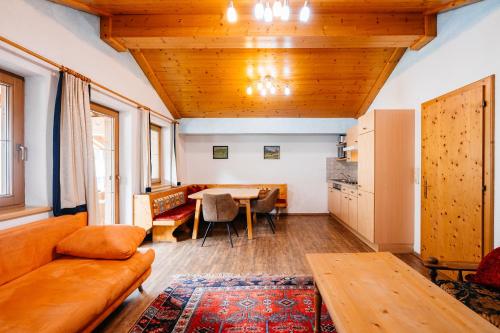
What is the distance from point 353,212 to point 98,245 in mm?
3825

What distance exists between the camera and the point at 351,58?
3.92 meters

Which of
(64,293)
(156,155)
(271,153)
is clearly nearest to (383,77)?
(271,153)

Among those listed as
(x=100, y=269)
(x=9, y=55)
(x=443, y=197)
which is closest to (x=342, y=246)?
(x=443, y=197)

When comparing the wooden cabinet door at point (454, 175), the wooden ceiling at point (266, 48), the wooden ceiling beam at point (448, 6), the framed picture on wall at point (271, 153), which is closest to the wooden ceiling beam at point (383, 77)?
the wooden ceiling at point (266, 48)

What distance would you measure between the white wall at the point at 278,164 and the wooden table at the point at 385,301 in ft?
13.9

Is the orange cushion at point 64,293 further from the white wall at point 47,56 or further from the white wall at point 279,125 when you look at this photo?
the white wall at point 279,125

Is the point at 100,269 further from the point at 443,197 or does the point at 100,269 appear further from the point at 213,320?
the point at 443,197

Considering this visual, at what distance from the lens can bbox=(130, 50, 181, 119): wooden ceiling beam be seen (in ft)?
12.6

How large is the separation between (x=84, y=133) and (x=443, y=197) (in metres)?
4.06

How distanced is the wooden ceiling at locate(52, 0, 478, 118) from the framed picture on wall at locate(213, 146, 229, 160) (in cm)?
88

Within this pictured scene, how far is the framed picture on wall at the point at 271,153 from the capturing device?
6078mm

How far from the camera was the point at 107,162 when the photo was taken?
3686 mm

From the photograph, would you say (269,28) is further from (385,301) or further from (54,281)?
(54,281)

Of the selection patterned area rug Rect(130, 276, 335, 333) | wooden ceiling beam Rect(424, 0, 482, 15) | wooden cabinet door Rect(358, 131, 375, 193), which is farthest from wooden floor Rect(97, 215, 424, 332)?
wooden ceiling beam Rect(424, 0, 482, 15)
